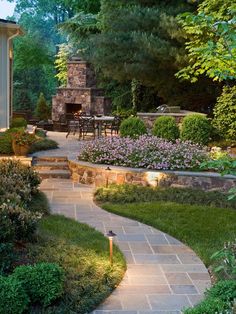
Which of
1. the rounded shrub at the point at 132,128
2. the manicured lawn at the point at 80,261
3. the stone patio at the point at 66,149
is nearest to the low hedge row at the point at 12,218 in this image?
the manicured lawn at the point at 80,261

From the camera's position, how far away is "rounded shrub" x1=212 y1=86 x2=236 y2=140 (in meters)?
12.4

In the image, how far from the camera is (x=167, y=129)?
484 inches

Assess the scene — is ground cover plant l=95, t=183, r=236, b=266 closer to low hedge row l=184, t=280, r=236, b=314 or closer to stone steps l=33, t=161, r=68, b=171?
low hedge row l=184, t=280, r=236, b=314

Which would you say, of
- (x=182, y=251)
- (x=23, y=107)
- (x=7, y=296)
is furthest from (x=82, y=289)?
(x=23, y=107)

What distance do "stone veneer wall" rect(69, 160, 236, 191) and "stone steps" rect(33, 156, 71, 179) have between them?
686 mm

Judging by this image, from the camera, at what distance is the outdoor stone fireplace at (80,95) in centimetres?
2145

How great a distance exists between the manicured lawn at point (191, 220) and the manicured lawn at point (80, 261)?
1066mm

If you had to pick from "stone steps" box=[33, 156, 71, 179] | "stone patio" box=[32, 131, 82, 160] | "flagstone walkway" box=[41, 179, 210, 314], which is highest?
"stone patio" box=[32, 131, 82, 160]

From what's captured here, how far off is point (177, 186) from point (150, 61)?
19.2 ft

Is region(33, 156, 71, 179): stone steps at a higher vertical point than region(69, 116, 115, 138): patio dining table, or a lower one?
lower

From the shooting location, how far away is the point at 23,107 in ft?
82.0

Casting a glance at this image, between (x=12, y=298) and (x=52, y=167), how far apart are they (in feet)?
24.3

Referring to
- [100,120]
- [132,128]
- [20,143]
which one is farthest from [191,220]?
[100,120]

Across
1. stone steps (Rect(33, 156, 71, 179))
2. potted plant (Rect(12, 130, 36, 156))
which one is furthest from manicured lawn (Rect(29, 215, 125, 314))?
potted plant (Rect(12, 130, 36, 156))
